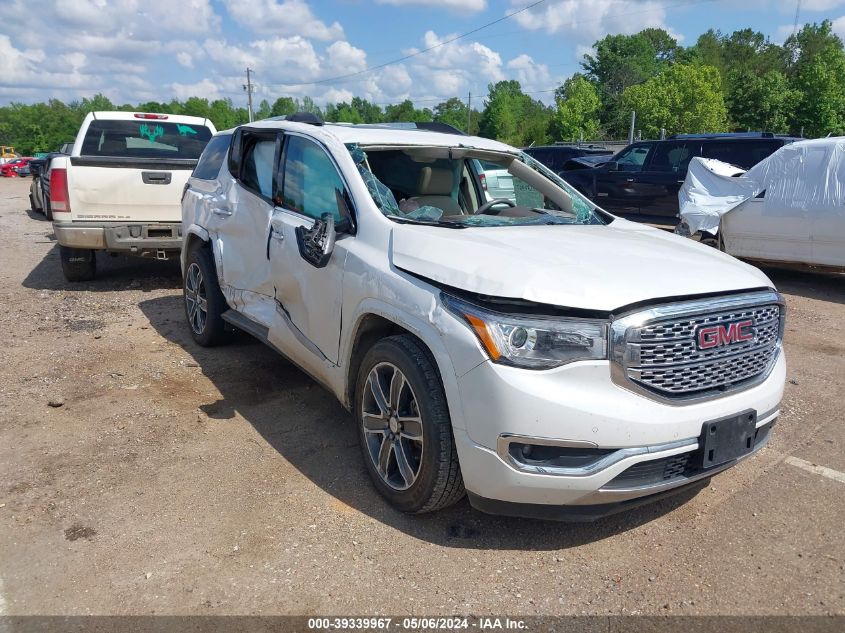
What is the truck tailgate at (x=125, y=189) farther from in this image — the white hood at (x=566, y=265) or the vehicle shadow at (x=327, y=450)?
the white hood at (x=566, y=265)

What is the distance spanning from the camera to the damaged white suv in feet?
8.64

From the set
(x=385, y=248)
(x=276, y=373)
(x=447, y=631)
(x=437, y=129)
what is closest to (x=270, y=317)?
(x=276, y=373)

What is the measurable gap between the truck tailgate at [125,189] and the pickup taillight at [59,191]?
0.05 m

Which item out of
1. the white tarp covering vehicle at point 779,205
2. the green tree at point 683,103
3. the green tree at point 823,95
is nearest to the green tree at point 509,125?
the green tree at point 683,103

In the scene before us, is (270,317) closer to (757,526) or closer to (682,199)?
(757,526)

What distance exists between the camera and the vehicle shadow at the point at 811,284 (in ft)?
26.6

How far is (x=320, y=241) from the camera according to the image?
3.63 metres

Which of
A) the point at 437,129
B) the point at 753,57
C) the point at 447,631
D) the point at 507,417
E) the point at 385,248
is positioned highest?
the point at 753,57

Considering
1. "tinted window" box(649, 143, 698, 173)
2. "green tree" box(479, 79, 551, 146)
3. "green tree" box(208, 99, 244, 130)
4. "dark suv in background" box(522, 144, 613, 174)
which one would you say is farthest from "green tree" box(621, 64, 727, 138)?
"green tree" box(208, 99, 244, 130)

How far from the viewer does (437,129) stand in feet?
15.9

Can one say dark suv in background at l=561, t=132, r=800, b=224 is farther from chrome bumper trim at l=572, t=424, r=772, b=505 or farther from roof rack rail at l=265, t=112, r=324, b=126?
chrome bumper trim at l=572, t=424, r=772, b=505

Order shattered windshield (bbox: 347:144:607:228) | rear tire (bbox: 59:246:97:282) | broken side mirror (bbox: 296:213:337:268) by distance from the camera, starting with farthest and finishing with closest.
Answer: rear tire (bbox: 59:246:97:282), shattered windshield (bbox: 347:144:607:228), broken side mirror (bbox: 296:213:337:268)

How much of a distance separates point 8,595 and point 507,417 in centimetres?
214

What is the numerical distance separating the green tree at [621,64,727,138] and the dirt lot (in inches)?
1662
